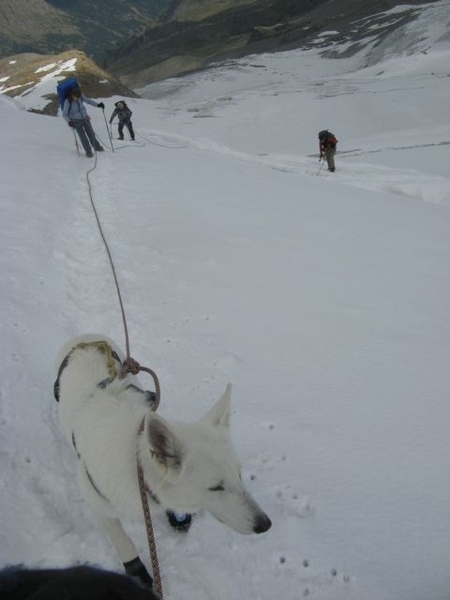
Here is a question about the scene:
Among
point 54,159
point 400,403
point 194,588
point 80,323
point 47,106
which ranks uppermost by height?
point 47,106

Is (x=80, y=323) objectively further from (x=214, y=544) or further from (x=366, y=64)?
(x=366, y=64)

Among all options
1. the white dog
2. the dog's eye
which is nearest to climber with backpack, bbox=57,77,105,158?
the white dog

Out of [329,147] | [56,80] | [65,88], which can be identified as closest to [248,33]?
[56,80]

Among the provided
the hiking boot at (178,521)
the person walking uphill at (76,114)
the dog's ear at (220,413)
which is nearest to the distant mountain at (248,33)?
the person walking uphill at (76,114)

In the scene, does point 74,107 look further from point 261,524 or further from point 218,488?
point 261,524

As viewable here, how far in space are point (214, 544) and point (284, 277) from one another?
3523 mm

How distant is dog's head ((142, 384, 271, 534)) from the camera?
160 centimetres

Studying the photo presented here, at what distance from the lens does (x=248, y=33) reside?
73000 mm

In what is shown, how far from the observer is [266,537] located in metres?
2.28

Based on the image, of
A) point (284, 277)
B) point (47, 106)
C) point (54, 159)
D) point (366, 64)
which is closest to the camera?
point (284, 277)

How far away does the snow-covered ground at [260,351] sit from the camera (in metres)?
2.20

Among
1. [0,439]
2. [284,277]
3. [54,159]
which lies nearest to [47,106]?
[54,159]

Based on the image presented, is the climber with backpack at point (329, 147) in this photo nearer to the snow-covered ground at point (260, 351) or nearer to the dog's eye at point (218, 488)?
the snow-covered ground at point (260, 351)

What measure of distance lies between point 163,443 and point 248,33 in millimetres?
86403
